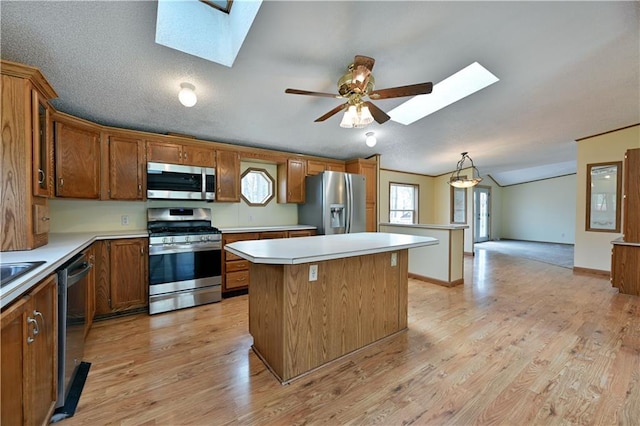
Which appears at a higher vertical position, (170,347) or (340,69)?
(340,69)

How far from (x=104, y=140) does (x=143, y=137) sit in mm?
378

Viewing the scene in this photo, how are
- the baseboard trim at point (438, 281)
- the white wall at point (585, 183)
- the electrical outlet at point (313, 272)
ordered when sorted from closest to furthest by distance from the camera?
the electrical outlet at point (313, 272)
the baseboard trim at point (438, 281)
the white wall at point (585, 183)

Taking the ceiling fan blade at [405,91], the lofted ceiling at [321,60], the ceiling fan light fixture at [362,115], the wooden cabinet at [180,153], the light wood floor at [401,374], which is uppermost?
the lofted ceiling at [321,60]

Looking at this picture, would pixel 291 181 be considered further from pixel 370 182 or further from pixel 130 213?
pixel 130 213

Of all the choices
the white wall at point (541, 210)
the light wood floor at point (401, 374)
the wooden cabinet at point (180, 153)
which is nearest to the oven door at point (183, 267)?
the light wood floor at point (401, 374)

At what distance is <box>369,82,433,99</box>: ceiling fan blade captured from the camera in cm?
197

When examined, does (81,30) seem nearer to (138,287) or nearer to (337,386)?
(138,287)

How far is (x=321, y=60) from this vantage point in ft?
7.96

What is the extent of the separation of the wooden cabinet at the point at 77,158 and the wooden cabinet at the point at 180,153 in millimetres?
526

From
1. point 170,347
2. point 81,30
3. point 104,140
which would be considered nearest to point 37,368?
point 170,347

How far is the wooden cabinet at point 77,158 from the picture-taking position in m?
2.54

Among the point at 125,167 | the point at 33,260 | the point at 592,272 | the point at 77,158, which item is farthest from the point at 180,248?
the point at 592,272

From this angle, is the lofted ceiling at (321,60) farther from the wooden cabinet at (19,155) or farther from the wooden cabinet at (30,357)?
the wooden cabinet at (30,357)

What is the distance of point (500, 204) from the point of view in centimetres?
1009
